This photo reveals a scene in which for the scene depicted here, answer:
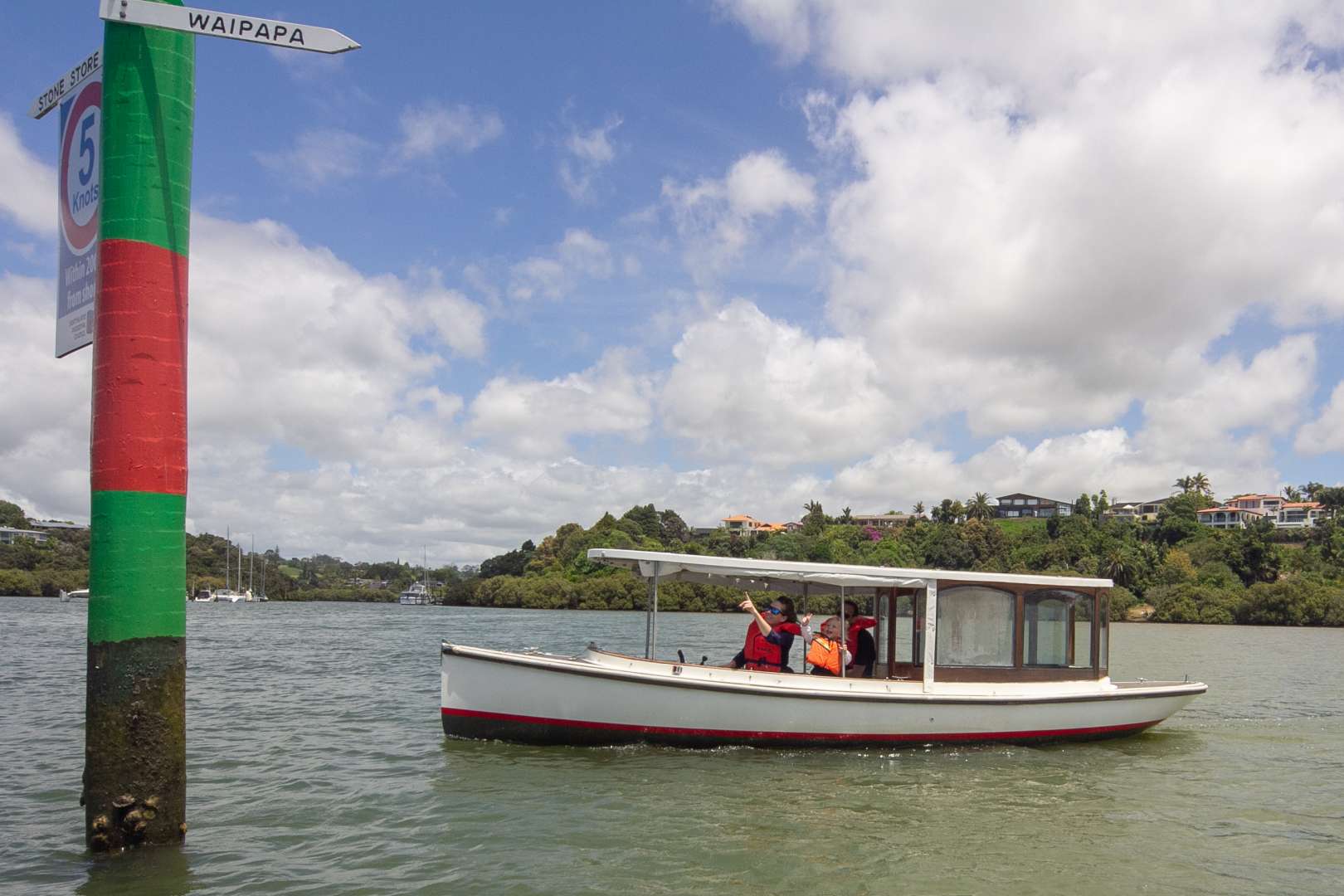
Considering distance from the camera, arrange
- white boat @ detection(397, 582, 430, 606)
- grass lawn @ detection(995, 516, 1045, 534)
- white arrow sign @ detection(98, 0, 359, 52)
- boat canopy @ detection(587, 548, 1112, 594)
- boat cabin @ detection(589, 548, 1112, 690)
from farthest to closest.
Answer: white boat @ detection(397, 582, 430, 606), grass lawn @ detection(995, 516, 1045, 534), boat cabin @ detection(589, 548, 1112, 690), boat canopy @ detection(587, 548, 1112, 594), white arrow sign @ detection(98, 0, 359, 52)

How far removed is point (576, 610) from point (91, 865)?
9037 cm

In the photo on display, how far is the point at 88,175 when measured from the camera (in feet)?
25.2

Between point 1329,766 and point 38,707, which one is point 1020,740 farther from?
point 38,707

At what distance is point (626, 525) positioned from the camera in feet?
407

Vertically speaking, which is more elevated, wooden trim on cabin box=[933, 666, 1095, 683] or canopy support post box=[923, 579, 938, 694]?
canopy support post box=[923, 579, 938, 694]

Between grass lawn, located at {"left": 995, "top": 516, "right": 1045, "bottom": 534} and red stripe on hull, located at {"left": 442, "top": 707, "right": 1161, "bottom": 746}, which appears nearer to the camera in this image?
red stripe on hull, located at {"left": 442, "top": 707, "right": 1161, "bottom": 746}

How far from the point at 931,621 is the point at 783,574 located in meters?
2.26

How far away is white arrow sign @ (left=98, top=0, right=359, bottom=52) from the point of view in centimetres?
683

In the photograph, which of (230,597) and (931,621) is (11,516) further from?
(931,621)

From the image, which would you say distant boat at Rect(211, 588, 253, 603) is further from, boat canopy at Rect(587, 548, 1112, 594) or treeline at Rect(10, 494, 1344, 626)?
boat canopy at Rect(587, 548, 1112, 594)

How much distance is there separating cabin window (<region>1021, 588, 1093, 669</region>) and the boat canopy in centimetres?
23

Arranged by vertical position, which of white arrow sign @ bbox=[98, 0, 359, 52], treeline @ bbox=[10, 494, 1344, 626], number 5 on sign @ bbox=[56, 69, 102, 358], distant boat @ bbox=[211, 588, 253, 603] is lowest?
distant boat @ bbox=[211, 588, 253, 603]

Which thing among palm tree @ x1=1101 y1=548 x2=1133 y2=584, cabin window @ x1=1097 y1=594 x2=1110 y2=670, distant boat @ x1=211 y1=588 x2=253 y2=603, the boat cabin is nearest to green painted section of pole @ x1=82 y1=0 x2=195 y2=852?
the boat cabin

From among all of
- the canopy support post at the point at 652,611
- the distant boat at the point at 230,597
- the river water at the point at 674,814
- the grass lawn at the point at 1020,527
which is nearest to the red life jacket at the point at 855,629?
the river water at the point at 674,814
